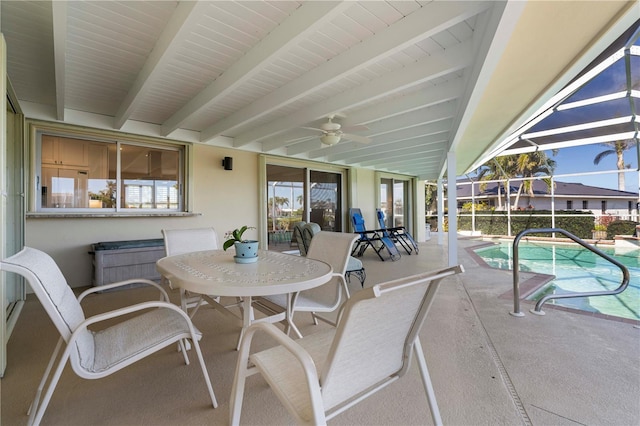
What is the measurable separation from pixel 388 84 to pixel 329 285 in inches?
80.8

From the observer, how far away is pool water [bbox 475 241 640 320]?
128 inches

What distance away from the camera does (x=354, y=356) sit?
95 cm

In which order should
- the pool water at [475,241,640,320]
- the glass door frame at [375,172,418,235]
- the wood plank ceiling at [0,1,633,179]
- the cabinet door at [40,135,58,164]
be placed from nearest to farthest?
the wood plank ceiling at [0,1,633,179], the pool water at [475,241,640,320], the cabinet door at [40,135,58,164], the glass door frame at [375,172,418,235]

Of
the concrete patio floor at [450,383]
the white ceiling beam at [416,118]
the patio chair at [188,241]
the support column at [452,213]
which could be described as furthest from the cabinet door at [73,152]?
the support column at [452,213]

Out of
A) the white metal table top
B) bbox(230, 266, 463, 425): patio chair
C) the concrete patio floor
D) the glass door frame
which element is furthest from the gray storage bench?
the glass door frame

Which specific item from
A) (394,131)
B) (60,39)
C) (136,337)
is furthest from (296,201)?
(136,337)

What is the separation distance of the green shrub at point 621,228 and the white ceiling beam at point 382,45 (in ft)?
38.5

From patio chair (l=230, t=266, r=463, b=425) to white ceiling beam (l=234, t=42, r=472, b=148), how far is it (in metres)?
2.07

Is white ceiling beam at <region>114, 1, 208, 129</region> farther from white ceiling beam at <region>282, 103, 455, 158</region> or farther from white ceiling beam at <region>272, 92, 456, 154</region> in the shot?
white ceiling beam at <region>282, 103, 455, 158</region>

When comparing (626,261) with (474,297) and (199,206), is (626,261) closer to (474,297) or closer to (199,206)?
(474,297)

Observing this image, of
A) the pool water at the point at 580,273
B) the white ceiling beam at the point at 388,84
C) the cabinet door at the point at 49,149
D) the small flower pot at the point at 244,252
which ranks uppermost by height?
the white ceiling beam at the point at 388,84

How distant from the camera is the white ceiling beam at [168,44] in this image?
5.75ft

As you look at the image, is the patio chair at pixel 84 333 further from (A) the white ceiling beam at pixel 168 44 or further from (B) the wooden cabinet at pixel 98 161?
(B) the wooden cabinet at pixel 98 161

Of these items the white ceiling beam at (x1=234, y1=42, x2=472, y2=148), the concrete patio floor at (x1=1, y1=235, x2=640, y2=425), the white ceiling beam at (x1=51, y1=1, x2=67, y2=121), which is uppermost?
the white ceiling beam at (x1=234, y1=42, x2=472, y2=148)
